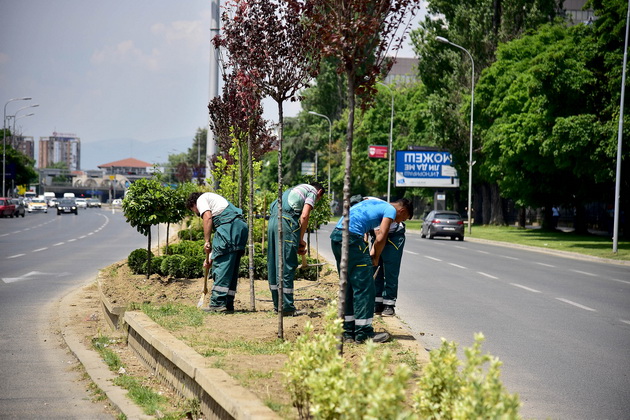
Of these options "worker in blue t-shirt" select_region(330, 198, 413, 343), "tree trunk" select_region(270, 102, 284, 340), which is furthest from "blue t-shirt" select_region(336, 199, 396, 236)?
"tree trunk" select_region(270, 102, 284, 340)

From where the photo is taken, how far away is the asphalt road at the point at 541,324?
6363mm

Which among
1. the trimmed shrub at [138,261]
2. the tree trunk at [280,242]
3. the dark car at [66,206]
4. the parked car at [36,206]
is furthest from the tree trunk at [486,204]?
the parked car at [36,206]

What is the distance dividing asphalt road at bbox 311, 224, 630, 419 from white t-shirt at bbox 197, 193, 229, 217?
9.35ft

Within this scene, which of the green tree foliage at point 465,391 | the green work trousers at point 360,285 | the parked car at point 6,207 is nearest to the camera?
the green tree foliage at point 465,391

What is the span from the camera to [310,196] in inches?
369

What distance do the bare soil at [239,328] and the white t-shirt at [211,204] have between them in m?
1.30

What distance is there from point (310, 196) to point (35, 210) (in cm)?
8491

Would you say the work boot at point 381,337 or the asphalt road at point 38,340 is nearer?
the asphalt road at point 38,340

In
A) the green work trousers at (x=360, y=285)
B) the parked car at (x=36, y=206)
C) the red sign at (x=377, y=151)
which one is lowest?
the parked car at (x=36, y=206)

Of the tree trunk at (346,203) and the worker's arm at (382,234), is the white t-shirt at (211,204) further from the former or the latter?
the tree trunk at (346,203)

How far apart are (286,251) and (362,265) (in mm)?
1874

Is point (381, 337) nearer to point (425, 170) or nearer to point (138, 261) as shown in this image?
point (138, 261)

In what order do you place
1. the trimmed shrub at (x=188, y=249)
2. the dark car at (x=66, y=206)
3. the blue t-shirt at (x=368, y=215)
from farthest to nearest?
the dark car at (x=66, y=206) → the trimmed shrub at (x=188, y=249) → the blue t-shirt at (x=368, y=215)

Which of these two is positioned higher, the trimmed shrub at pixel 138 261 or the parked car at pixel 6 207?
the trimmed shrub at pixel 138 261
